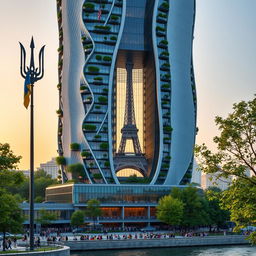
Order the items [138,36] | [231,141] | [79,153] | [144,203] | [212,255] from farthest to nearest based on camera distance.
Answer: [138,36], [79,153], [144,203], [212,255], [231,141]

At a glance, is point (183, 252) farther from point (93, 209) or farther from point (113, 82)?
point (113, 82)

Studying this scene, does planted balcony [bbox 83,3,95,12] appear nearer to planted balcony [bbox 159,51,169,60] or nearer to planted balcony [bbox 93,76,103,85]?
planted balcony [bbox 93,76,103,85]

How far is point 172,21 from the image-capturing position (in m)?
164

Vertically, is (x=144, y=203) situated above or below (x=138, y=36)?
below

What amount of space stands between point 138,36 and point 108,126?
34.0m

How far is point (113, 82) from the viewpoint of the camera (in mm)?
164875

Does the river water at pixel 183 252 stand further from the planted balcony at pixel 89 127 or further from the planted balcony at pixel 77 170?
the planted balcony at pixel 89 127

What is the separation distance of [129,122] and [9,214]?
11887 centimetres

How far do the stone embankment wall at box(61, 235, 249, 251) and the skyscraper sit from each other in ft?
180

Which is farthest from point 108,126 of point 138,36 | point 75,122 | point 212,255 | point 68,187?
point 212,255

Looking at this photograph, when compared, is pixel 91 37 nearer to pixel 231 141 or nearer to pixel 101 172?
pixel 101 172

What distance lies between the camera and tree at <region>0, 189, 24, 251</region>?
5522 centimetres

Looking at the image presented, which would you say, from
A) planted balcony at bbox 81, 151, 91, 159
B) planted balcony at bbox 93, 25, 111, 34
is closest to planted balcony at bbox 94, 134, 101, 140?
planted balcony at bbox 81, 151, 91, 159

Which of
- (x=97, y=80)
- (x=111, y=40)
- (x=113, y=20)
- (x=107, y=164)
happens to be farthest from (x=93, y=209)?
(x=113, y=20)
